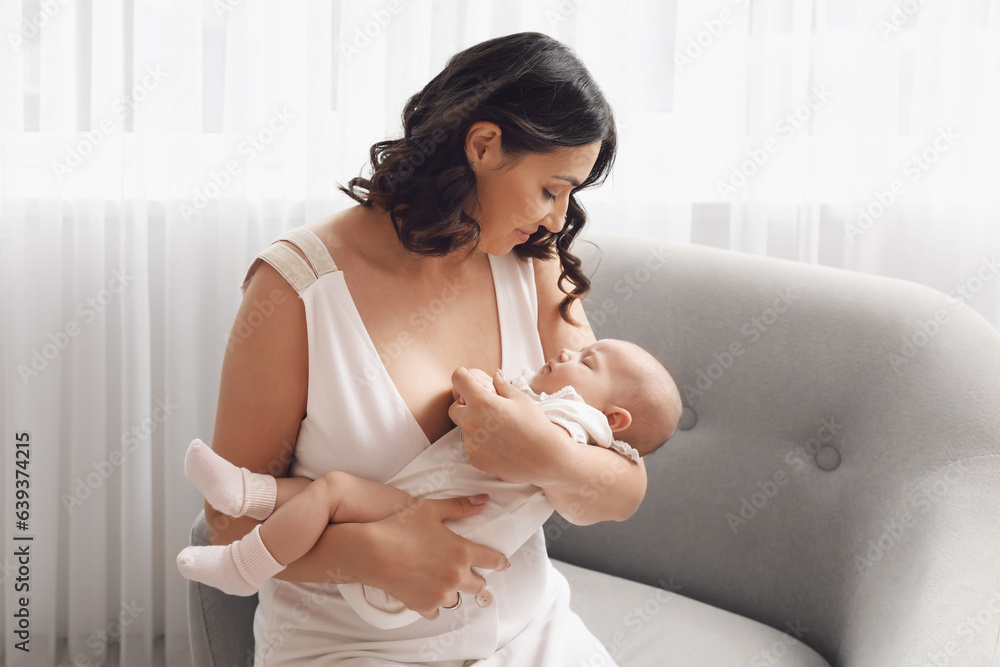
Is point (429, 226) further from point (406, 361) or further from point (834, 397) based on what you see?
point (834, 397)

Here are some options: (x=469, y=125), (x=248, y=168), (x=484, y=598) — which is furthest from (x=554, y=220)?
(x=248, y=168)

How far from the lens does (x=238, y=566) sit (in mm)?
1192

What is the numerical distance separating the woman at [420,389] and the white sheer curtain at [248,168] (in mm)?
856

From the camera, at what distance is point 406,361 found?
138cm

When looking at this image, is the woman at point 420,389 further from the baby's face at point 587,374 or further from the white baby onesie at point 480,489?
the baby's face at point 587,374

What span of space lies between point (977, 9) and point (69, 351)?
270cm

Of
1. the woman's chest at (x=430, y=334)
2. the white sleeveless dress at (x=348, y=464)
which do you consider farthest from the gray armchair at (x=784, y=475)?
the woman's chest at (x=430, y=334)

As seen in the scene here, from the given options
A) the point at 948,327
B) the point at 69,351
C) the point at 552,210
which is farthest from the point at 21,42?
the point at 948,327

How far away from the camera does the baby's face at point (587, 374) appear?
1.45 metres

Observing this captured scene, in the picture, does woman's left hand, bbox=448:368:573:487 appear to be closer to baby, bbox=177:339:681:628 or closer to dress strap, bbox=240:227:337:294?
baby, bbox=177:339:681:628

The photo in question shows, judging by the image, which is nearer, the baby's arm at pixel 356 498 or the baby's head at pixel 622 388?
the baby's arm at pixel 356 498

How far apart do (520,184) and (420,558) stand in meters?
0.62

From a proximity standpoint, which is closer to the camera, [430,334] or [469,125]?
[469,125]

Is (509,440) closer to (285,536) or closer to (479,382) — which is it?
(479,382)
